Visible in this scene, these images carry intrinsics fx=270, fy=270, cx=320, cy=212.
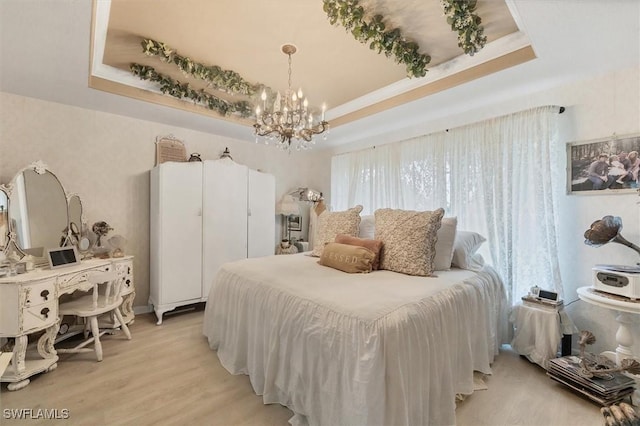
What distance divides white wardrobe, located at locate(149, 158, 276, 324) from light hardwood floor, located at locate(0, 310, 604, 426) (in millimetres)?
864

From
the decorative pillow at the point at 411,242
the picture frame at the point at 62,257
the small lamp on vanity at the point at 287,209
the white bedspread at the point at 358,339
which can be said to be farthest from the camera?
the small lamp on vanity at the point at 287,209

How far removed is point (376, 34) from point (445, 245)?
1782 millimetres

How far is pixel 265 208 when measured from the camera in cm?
382

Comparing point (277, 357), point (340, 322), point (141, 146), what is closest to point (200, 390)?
point (277, 357)

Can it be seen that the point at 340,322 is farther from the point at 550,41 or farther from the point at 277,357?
the point at 550,41

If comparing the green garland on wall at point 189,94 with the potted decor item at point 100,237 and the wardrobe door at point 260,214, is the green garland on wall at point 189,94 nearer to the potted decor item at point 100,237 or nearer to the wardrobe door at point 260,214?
the wardrobe door at point 260,214

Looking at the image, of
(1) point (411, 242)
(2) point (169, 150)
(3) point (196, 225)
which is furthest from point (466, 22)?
(2) point (169, 150)

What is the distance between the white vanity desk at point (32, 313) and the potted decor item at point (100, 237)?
0.55 m

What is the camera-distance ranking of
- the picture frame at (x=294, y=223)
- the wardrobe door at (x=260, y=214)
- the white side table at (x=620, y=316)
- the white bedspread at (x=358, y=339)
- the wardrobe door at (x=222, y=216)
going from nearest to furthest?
the white bedspread at (x=358, y=339)
the white side table at (x=620, y=316)
the wardrobe door at (x=222, y=216)
the wardrobe door at (x=260, y=214)
the picture frame at (x=294, y=223)

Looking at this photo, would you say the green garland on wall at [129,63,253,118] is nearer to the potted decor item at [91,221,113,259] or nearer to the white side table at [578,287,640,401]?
the potted decor item at [91,221,113,259]

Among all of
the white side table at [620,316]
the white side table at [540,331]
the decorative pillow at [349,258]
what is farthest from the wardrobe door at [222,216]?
the white side table at [620,316]

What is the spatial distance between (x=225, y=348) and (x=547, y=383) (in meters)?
2.45

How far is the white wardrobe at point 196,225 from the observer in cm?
300

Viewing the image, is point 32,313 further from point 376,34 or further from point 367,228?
point 376,34
